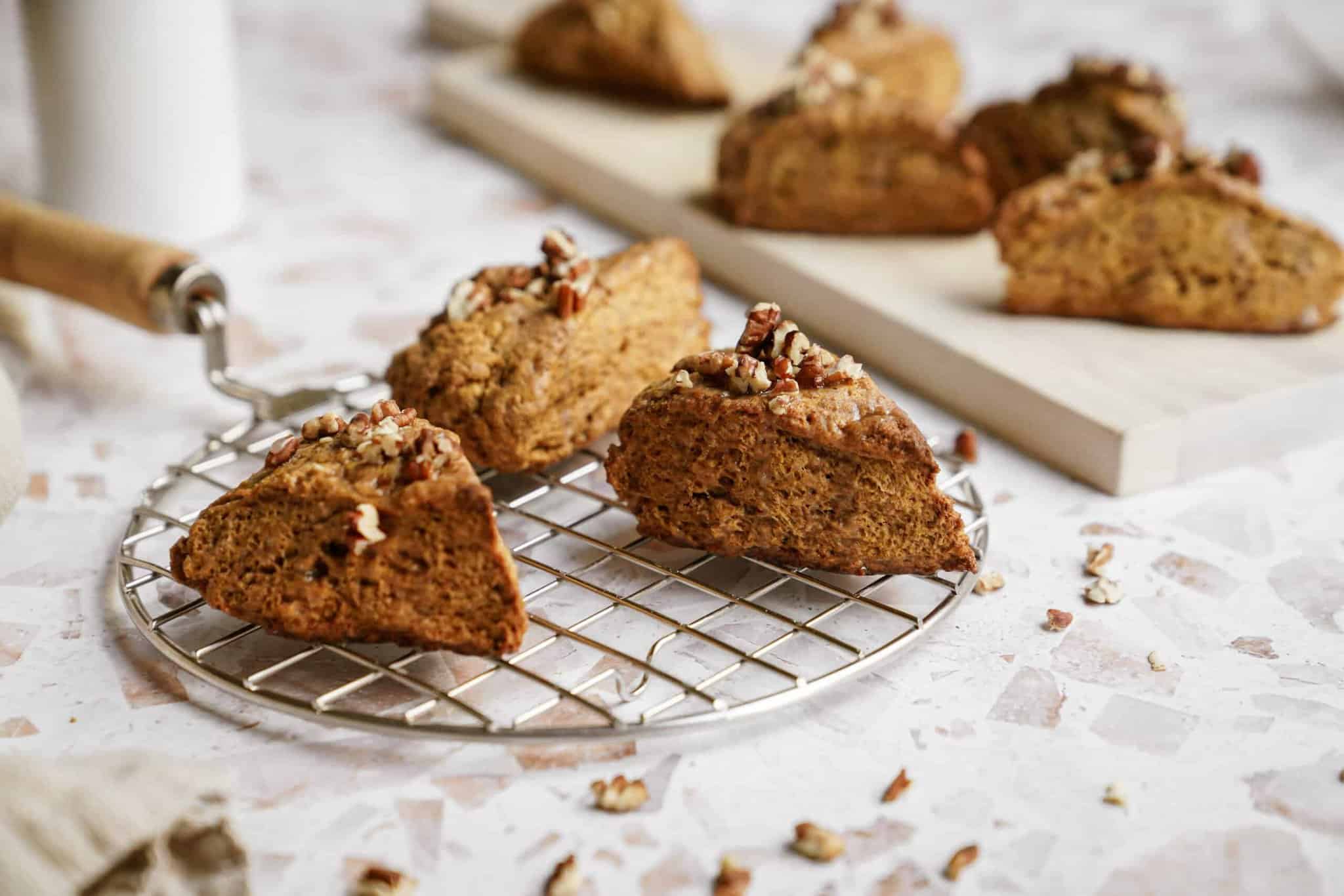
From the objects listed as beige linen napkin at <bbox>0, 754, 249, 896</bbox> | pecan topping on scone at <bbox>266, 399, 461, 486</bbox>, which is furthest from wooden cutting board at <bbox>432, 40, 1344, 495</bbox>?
beige linen napkin at <bbox>0, 754, 249, 896</bbox>

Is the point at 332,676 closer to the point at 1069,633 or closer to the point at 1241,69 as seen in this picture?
the point at 1069,633

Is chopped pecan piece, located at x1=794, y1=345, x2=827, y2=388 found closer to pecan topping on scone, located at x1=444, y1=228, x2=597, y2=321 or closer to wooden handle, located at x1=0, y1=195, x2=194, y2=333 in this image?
pecan topping on scone, located at x1=444, y1=228, x2=597, y2=321

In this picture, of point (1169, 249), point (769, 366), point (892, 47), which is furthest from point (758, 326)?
point (892, 47)

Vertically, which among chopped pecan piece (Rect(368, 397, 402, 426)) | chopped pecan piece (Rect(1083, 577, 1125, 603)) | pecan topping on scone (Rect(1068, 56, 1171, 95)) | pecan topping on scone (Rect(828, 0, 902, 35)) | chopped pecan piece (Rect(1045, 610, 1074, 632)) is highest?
pecan topping on scone (Rect(828, 0, 902, 35))

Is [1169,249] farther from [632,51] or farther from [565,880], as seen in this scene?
[565,880]

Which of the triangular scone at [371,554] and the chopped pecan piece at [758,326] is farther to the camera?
the chopped pecan piece at [758,326]

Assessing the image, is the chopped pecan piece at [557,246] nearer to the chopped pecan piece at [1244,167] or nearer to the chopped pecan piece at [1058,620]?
the chopped pecan piece at [1058,620]

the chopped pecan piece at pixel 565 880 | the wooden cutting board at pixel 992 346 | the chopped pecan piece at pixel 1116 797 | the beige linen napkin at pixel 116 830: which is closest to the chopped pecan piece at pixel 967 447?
the wooden cutting board at pixel 992 346
